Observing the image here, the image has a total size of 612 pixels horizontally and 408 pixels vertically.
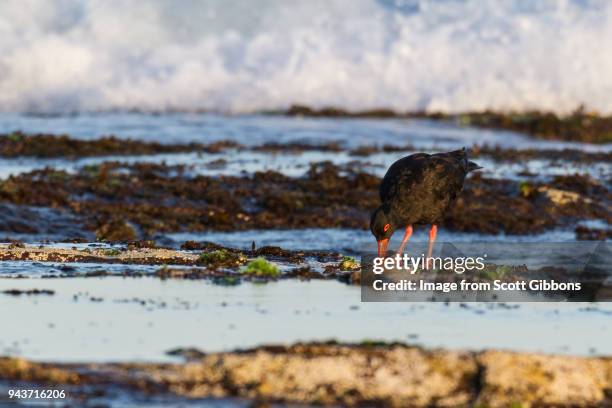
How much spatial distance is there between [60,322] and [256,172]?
14.4 meters

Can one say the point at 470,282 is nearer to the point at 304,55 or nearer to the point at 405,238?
the point at 405,238

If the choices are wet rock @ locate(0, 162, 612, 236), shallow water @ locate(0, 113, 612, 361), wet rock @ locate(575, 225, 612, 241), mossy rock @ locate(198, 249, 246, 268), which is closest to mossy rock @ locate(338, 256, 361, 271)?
shallow water @ locate(0, 113, 612, 361)

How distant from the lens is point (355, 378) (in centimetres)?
856

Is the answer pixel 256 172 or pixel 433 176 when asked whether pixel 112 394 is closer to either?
pixel 433 176

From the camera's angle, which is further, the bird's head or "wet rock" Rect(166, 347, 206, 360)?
the bird's head

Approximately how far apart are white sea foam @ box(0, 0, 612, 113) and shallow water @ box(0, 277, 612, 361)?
25.9 metres

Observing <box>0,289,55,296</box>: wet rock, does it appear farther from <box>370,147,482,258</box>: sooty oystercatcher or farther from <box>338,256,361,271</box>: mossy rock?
<box>370,147,482,258</box>: sooty oystercatcher

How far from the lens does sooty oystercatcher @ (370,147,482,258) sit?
13875mm

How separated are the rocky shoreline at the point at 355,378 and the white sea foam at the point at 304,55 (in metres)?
29.1

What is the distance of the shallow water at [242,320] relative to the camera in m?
9.68

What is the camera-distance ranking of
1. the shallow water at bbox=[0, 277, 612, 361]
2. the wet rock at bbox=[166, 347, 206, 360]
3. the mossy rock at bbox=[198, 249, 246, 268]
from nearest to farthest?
the wet rock at bbox=[166, 347, 206, 360] → the shallow water at bbox=[0, 277, 612, 361] → the mossy rock at bbox=[198, 249, 246, 268]

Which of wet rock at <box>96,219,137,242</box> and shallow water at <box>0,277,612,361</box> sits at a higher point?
shallow water at <box>0,277,612,361</box>

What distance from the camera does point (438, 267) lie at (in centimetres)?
1366

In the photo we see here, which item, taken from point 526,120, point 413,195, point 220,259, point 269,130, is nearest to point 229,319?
point 220,259
